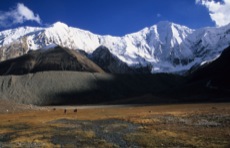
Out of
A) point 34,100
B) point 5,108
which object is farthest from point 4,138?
point 34,100

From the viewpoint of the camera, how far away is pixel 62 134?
50.2 metres

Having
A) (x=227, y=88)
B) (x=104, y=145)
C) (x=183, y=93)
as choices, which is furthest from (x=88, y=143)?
(x=183, y=93)

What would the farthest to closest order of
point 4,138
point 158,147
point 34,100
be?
point 34,100 < point 4,138 < point 158,147

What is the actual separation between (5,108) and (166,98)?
10360 cm

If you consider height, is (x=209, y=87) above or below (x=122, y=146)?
above

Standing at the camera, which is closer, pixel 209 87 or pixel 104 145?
pixel 104 145

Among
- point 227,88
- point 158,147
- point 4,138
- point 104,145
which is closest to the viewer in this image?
point 158,147

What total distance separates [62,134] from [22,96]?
147667mm

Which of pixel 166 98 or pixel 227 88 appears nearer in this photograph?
pixel 227 88

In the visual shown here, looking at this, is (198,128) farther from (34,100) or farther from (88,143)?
(34,100)

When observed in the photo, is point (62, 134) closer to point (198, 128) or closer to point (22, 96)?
point (198, 128)

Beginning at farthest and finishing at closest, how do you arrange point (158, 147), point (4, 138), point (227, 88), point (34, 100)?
1. point (34, 100)
2. point (227, 88)
3. point (4, 138)
4. point (158, 147)

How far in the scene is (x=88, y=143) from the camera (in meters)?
41.1

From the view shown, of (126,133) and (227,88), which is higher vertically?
(227,88)
